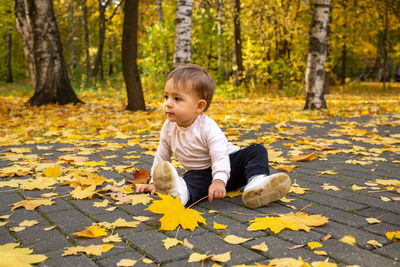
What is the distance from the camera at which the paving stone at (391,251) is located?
5.25 ft

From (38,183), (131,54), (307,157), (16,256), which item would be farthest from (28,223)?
(131,54)

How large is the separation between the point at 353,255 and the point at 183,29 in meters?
6.79

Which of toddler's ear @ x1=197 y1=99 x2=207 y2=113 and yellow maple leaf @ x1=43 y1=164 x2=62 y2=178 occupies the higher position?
toddler's ear @ x1=197 y1=99 x2=207 y2=113

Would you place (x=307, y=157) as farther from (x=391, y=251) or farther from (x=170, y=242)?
(x=170, y=242)

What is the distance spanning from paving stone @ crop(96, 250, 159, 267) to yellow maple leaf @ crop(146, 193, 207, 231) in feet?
0.96

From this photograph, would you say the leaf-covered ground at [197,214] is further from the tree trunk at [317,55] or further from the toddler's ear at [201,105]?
the tree trunk at [317,55]

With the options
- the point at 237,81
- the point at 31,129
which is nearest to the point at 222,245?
the point at 31,129

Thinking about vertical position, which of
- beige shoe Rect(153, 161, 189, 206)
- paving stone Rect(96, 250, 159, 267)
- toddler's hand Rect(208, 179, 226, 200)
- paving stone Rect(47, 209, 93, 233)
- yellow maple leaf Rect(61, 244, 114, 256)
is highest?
beige shoe Rect(153, 161, 189, 206)

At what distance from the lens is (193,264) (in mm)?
1554

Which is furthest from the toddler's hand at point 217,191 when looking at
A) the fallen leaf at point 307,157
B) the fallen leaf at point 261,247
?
the fallen leaf at point 307,157

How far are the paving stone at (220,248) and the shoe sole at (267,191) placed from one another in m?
0.46

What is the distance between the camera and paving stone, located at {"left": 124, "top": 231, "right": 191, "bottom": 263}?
1.62m

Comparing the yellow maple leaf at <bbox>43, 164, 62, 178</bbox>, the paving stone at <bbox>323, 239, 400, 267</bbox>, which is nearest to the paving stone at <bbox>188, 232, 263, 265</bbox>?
the paving stone at <bbox>323, 239, 400, 267</bbox>

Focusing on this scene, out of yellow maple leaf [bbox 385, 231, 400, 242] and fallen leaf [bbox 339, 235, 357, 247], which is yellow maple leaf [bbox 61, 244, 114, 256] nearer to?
fallen leaf [bbox 339, 235, 357, 247]
